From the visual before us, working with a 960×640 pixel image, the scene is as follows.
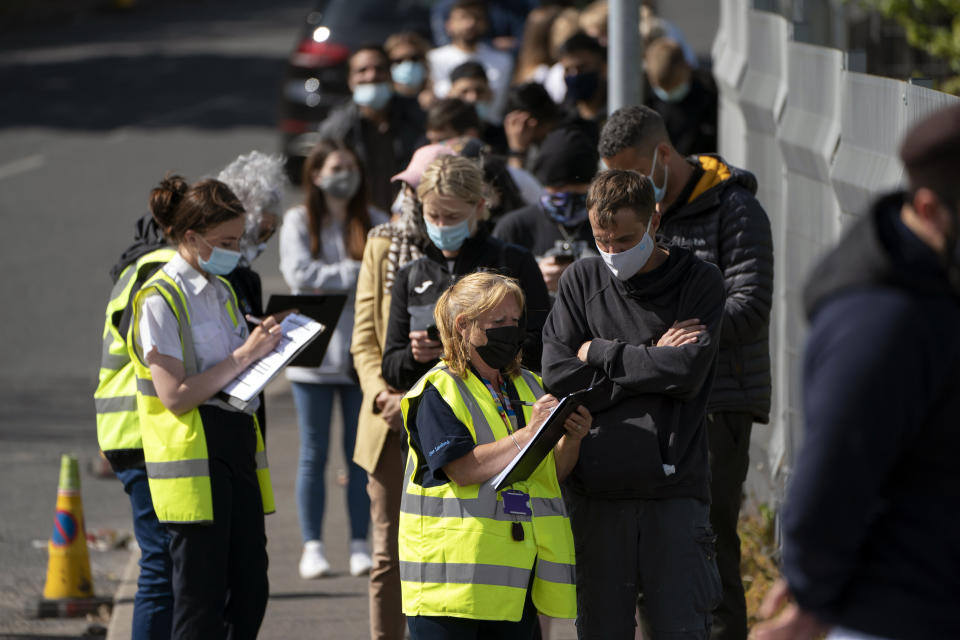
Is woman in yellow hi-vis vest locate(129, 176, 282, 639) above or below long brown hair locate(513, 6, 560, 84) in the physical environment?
below

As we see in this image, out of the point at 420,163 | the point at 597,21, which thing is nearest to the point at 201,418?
the point at 420,163

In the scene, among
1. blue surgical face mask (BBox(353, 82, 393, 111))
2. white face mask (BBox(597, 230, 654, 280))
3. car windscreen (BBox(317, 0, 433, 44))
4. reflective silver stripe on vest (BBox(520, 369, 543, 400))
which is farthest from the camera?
car windscreen (BBox(317, 0, 433, 44))

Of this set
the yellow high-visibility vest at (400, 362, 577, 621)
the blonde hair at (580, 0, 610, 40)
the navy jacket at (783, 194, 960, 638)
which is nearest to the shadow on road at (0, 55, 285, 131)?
the blonde hair at (580, 0, 610, 40)

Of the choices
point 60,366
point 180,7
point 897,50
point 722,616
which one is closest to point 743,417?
point 722,616

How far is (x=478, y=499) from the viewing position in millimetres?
3928

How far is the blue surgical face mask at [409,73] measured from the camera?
9.09 m

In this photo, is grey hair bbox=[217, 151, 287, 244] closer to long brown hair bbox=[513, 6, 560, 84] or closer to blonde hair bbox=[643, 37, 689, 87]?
blonde hair bbox=[643, 37, 689, 87]

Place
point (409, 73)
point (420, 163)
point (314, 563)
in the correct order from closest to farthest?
point (420, 163)
point (314, 563)
point (409, 73)

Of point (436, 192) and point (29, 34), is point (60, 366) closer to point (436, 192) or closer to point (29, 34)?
point (436, 192)

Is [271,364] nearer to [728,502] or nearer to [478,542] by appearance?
[478,542]

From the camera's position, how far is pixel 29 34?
108 feet

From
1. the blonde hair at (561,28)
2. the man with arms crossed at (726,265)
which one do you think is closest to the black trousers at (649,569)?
the man with arms crossed at (726,265)

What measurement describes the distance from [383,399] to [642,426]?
1457 mm

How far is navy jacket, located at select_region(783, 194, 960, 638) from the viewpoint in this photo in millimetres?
2396
